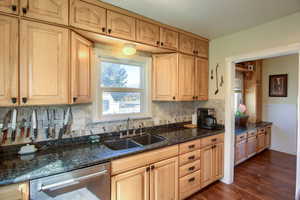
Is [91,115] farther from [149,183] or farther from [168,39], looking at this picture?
[168,39]

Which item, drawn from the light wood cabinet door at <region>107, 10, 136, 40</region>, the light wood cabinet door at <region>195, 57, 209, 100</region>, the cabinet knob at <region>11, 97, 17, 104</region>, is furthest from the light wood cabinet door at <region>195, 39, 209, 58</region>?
the cabinet knob at <region>11, 97, 17, 104</region>

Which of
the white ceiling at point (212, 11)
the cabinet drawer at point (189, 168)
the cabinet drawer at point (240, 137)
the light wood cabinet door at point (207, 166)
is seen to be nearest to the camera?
the white ceiling at point (212, 11)

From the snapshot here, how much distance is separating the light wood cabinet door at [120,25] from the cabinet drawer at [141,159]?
1363 mm

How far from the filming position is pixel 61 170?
113cm

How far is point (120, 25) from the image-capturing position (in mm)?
1721

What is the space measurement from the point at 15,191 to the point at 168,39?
223 cm

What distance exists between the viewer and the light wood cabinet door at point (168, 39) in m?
2.09

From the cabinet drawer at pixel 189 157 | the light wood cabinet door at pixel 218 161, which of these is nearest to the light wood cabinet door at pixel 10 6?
the cabinet drawer at pixel 189 157

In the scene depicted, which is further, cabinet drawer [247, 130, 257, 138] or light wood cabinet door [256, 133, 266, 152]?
light wood cabinet door [256, 133, 266, 152]

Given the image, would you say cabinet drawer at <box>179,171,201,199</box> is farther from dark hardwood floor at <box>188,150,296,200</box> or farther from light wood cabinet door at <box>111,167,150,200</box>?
light wood cabinet door at <box>111,167,150,200</box>

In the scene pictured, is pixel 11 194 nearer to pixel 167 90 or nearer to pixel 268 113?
pixel 167 90

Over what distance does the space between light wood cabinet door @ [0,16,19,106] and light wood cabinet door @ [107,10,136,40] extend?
2.69 ft

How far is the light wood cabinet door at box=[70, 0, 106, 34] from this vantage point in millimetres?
1449

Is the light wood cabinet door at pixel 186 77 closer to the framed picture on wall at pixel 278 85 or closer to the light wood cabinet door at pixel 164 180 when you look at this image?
the light wood cabinet door at pixel 164 180
